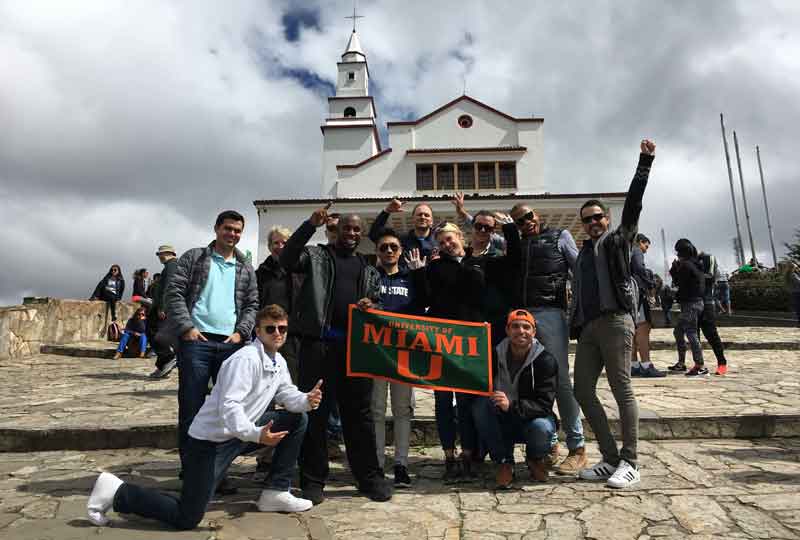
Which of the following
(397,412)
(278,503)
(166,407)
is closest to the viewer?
(278,503)

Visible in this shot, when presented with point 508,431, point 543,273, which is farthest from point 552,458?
point 543,273

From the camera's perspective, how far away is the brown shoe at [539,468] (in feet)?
11.6

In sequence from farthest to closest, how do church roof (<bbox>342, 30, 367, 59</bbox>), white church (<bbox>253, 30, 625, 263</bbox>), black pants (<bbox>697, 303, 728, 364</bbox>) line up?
church roof (<bbox>342, 30, 367, 59</bbox>) < white church (<bbox>253, 30, 625, 263</bbox>) < black pants (<bbox>697, 303, 728, 364</bbox>)

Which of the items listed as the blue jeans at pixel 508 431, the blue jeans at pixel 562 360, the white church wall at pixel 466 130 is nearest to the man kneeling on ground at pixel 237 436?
the blue jeans at pixel 508 431

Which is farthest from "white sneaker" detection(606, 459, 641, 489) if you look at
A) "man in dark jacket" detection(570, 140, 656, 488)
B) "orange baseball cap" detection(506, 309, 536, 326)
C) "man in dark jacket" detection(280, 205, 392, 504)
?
"man in dark jacket" detection(280, 205, 392, 504)

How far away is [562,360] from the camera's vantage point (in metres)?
3.88

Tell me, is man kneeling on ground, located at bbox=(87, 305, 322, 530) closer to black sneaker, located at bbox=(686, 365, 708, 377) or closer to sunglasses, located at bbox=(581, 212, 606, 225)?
sunglasses, located at bbox=(581, 212, 606, 225)

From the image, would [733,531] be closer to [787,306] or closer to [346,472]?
[346,472]

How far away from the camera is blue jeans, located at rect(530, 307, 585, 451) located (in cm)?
380

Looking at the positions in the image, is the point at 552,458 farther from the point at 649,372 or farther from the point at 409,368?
the point at 649,372

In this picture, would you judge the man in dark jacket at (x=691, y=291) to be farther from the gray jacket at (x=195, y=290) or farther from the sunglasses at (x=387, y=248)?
the gray jacket at (x=195, y=290)

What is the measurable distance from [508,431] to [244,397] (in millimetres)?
1900

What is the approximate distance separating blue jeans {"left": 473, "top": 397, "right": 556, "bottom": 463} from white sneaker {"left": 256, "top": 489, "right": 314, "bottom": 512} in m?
1.36

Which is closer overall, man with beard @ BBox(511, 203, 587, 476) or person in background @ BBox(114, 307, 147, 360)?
man with beard @ BBox(511, 203, 587, 476)
